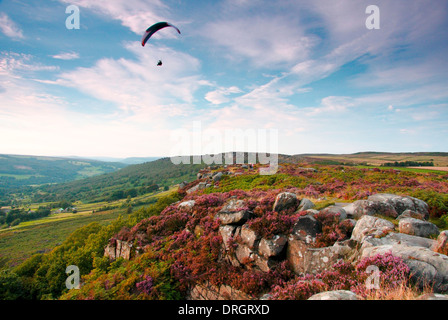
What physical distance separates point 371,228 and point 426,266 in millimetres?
2660

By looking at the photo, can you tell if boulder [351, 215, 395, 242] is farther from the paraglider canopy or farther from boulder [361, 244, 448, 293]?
the paraglider canopy

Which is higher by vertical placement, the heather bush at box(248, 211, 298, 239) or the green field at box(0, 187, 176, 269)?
the heather bush at box(248, 211, 298, 239)

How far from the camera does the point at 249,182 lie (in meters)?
26.2

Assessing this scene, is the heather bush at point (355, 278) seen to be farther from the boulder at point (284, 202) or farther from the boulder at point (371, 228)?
the boulder at point (284, 202)

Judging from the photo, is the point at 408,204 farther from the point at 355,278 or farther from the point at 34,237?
the point at 34,237

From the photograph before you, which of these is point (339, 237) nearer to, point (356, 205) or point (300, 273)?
point (300, 273)

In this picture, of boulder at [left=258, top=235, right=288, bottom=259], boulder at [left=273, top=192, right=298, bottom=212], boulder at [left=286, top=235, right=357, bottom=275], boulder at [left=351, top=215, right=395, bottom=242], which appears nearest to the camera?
boulder at [left=286, top=235, right=357, bottom=275]

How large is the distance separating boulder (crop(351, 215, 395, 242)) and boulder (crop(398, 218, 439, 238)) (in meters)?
0.42

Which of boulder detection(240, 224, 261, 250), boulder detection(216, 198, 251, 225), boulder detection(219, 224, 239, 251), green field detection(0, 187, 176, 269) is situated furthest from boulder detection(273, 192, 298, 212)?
green field detection(0, 187, 176, 269)

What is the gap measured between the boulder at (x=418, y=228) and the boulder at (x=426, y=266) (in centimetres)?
204

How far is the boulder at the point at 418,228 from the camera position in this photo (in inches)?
291

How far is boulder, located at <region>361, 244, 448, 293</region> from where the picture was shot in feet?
16.3

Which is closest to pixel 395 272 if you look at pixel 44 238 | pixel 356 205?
pixel 356 205

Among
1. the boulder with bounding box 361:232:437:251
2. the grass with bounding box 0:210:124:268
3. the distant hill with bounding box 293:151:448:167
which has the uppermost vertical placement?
the distant hill with bounding box 293:151:448:167
